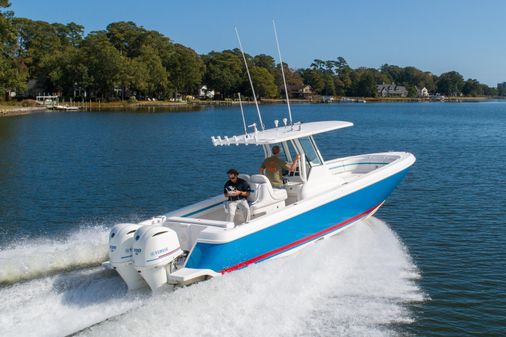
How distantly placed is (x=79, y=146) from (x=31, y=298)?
28466 millimetres

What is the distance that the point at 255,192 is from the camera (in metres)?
10.8

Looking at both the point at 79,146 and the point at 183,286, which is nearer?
the point at 183,286

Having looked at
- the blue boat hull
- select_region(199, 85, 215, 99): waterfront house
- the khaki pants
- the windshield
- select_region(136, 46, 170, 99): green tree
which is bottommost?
the blue boat hull

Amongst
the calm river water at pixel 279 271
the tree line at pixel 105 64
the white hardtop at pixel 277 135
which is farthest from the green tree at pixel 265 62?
the white hardtop at pixel 277 135

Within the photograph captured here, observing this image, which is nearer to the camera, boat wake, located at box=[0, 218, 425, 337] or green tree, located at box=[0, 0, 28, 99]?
boat wake, located at box=[0, 218, 425, 337]

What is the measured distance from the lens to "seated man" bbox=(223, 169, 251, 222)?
1034 centimetres

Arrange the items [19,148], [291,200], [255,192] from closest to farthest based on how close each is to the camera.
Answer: [255,192] → [291,200] → [19,148]

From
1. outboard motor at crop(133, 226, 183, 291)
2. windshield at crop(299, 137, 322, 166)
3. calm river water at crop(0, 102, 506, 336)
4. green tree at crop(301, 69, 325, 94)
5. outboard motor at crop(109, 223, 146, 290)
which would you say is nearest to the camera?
calm river water at crop(0, 102, 506, 336)

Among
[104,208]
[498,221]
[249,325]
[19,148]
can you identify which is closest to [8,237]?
[104,208]

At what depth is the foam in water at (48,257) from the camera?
964 centimetres

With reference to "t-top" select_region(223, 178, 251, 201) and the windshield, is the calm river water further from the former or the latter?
the windshield

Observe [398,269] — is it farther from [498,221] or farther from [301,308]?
[498,221]

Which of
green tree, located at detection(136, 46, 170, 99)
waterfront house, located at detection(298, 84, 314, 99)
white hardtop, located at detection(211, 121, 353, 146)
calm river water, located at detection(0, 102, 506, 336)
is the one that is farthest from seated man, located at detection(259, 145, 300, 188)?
waterfront house, located at detection(298, 84, 314, 99)

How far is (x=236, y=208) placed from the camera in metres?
10.5
